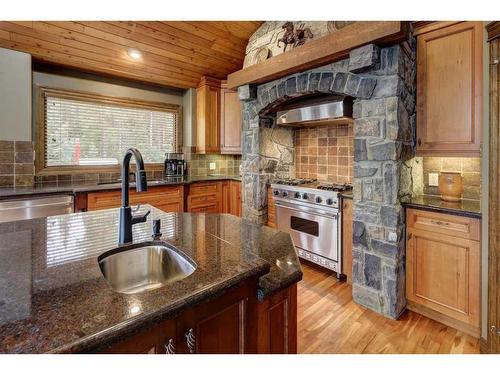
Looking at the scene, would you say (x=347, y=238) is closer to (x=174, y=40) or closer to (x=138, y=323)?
(x=138, y=323)

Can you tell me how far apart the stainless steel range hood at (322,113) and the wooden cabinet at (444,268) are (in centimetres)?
109

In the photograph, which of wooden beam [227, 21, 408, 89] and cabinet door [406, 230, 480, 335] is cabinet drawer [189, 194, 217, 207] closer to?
wooden beam [227, 21, 408, 89]

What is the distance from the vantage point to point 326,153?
3.56 metres

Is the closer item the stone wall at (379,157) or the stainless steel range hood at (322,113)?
the stone wall at (379,157)

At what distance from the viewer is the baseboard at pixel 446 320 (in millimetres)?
1958

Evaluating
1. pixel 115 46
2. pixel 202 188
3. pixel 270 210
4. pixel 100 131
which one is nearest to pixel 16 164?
pixel 100 131

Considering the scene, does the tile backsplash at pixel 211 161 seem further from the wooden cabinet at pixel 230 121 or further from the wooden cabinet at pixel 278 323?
the wooden cabinet at pixel 278 323

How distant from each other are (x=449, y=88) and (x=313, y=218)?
5.44 feet

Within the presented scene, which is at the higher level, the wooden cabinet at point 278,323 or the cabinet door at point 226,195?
the cabinet door at point 226,195

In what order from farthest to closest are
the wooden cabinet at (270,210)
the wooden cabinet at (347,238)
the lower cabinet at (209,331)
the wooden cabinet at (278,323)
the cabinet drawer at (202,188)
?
the cabinet drawer at (202,188) < the wooden cabinet at (270,210) < the wooden cabinet at (347,238) < the wooden cabinet at (278,323) < the lower cabinet at (209,331)

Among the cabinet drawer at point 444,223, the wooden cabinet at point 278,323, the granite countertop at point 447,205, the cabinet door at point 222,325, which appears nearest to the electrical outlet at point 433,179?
the granite countertop at point 447,205

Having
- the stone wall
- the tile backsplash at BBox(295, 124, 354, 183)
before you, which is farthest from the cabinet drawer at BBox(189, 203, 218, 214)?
the stone wall
